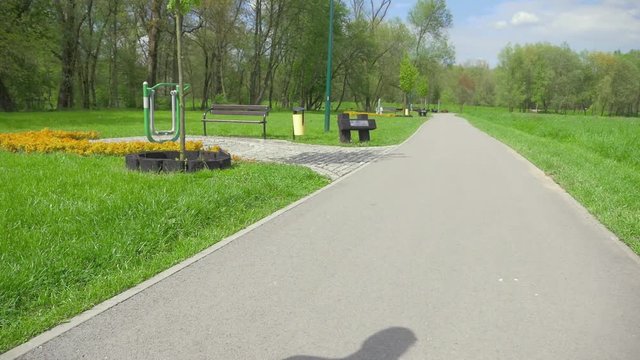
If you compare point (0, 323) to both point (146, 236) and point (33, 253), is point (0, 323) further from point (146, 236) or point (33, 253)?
point (146, 236)

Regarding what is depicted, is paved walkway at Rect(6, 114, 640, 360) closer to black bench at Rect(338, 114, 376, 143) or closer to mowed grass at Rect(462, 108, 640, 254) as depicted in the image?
mowed grass at Rect(462, 108, 640, 254)

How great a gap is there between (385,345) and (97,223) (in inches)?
136

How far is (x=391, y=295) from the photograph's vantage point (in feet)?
12.9

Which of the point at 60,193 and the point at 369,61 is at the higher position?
the point at 369,61

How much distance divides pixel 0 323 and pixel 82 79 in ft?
151

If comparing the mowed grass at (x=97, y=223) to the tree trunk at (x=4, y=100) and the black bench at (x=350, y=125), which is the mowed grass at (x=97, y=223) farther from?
the tree trunk at (x=4, y=100)

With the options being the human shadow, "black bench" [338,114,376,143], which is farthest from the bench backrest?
the human shadow

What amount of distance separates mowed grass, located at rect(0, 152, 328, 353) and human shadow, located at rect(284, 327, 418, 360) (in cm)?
190

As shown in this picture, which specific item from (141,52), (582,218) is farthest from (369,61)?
(582,218)

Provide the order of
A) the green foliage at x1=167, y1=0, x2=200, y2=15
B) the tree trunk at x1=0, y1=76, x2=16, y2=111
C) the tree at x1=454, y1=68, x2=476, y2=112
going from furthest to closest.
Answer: the tree at x1=454, y1=68, x2=476, y2=112 < the tree trunk at x1=0, y1=76, x2=16, y2=111 < the green foliage at x1=167, y1=0, x2=200, y2=15

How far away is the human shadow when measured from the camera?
296 cm

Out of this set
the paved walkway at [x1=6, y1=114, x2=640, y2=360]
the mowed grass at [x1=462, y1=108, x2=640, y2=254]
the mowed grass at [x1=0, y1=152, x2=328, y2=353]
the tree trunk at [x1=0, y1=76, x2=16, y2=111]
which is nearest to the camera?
the paved walkway at [x1=6, y1=114, x2=640, y2=360]

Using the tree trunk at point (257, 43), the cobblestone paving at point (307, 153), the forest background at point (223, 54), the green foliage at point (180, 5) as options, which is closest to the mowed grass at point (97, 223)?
the cobblestone paving at point (307, 153)

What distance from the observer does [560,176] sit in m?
10.2
